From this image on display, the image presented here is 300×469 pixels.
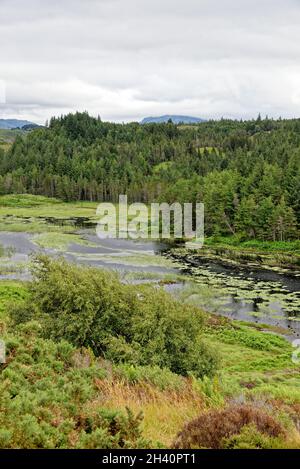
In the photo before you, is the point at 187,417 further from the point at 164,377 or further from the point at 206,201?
the point at 206,201

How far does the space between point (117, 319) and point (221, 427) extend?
1652 centimetres

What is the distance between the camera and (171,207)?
407 feet

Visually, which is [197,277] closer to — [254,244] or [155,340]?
[254,244]

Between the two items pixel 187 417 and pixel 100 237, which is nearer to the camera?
pixel 187 417

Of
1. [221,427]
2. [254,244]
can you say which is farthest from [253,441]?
[254,244]

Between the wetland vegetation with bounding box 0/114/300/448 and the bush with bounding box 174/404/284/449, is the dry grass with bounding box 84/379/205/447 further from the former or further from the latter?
the bush with bounding box 174/404/284/449

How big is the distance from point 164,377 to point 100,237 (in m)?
84.0

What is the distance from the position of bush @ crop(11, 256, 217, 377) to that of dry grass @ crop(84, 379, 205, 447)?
7.50 m

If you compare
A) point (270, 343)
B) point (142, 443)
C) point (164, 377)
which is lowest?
point (270, 343)

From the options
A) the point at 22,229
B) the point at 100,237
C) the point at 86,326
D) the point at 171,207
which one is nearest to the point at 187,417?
the point at 86,326

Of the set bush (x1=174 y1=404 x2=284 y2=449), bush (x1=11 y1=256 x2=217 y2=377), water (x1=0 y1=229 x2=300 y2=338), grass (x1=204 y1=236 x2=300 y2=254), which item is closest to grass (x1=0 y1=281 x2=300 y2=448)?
bush (x1=174 y1=404 x2=284 y2=449)

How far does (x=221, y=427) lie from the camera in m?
11.5

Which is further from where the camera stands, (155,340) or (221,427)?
(155,340)

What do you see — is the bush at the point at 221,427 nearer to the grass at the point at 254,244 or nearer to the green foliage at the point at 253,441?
the green foliage at the point at 253,441
